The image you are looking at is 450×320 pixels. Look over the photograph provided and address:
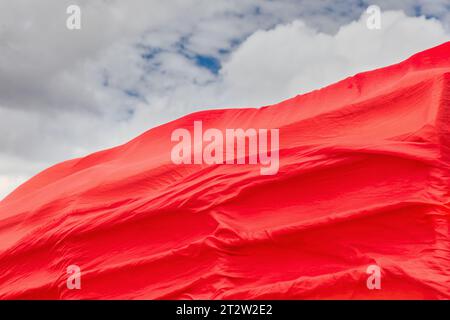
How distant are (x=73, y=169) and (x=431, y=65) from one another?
8.62ft

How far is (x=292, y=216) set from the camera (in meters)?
2.81

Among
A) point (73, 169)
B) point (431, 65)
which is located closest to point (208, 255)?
point (431, 65)

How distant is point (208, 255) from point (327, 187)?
656 millimetres

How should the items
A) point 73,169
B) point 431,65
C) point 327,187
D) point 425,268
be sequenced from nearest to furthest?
point 425,268
point 327,187
point 431,65
point 73,169

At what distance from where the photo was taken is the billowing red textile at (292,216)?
2535 mm

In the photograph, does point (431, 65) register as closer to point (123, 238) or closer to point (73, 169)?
point (123, 238)

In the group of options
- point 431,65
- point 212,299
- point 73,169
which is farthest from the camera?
point 73,169

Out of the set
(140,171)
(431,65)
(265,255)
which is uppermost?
(431,65)

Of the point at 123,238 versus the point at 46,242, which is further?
the point at 46,242

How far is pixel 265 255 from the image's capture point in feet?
8.88

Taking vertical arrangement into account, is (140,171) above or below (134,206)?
above

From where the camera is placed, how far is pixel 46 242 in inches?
133

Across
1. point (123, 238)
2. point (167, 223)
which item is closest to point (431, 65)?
point (167, 223)

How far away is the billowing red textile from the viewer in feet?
8.32
